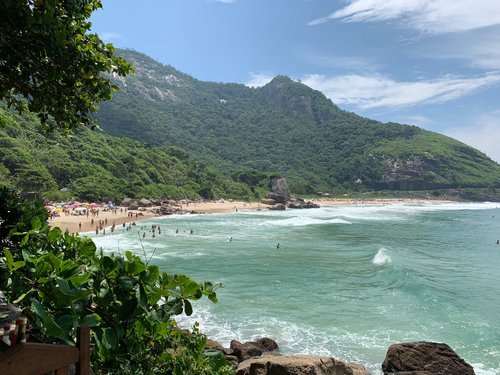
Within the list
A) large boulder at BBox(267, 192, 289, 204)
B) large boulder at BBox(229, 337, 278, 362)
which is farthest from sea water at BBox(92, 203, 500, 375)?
large boulder at BBox(267, 192, 289, 204)

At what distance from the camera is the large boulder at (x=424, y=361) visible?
9.67 metres

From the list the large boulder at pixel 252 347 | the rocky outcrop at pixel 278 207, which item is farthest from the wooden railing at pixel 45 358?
the rocky outcrop at pixel 278 207

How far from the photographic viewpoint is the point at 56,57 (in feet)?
15.9

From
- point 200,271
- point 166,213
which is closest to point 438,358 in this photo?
point 200,271

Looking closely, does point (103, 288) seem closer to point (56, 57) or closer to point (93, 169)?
point (56, 57)

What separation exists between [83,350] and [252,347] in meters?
9.26

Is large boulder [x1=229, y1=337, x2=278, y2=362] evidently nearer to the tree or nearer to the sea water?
the sea water

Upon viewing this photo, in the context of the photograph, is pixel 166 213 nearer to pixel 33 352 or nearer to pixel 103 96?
pixel 103 96

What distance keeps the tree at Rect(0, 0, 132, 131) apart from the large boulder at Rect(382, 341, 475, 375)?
9372 millimetres

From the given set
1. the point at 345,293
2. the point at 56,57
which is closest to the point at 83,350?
the point at 56,57

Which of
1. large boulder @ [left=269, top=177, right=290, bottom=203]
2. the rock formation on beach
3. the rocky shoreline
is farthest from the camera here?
large boulder @ [left=269, top=177, right=290, bottom=203]

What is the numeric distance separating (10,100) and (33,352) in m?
6.33

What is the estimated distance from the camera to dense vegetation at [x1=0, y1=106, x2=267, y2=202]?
49375 millimetres

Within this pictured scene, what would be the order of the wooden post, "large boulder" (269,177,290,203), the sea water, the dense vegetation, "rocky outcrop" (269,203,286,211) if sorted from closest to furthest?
1. the wooden post
2. the sea water
3. the dense vegetation
4. "rocky outcrop" (269,203,286,211)
5. "large boulder" (269,177,290,203)
